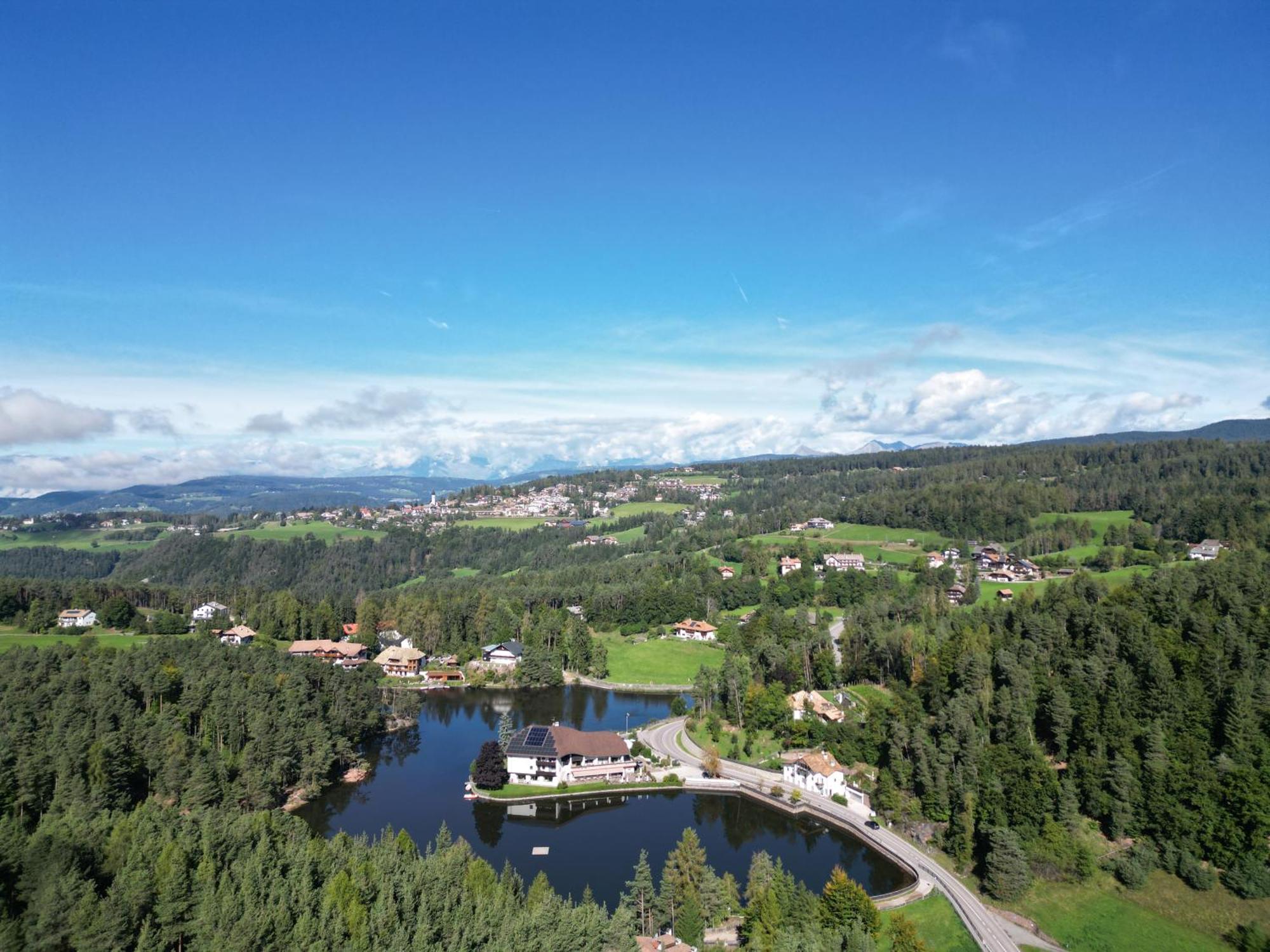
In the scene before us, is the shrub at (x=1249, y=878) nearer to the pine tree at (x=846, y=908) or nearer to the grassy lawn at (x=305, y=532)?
the pine tree at (x=846, y=908)

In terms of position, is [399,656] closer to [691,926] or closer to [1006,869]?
[691,926]

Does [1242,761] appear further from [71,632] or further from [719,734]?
[71,632]

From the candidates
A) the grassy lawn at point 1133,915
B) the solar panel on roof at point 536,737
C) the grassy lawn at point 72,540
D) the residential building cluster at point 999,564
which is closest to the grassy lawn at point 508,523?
the grassy lawn at point 72,540

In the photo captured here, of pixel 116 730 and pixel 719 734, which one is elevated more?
pixel 116 730

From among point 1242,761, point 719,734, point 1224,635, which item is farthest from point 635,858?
point 1224,635

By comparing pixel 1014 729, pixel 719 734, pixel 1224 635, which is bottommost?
pixel 719 734

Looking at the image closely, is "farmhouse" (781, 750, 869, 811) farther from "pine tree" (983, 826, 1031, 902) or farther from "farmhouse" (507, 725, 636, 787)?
"farmhouse" (507, 725, 636, 787)
